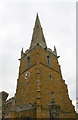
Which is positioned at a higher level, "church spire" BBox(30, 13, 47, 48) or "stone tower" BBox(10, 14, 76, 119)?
"church spire" BBox(30, 13, 47, 48)

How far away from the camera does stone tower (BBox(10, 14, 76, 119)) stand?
27578mm

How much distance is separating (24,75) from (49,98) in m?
8.12

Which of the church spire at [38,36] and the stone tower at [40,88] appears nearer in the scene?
the stone tower at [40,88]

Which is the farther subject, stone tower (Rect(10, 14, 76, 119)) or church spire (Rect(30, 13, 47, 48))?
church spire (Rect(30, 13, 47, 48))

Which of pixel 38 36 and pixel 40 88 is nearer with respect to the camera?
pixel 40 88

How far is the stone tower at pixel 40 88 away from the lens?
2758cm

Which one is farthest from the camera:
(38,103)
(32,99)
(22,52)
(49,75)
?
(22,52)

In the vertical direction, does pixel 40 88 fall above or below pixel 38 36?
below

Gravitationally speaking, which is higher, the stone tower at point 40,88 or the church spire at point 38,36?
the church spire at point 38,36

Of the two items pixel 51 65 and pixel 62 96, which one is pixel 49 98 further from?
pixel 51 65

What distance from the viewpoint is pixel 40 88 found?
2880 cm

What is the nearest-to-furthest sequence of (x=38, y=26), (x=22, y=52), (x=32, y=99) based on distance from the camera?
1. (x=32, y=99)
2. (x=22, y=52)
3. (x=38, y=26)

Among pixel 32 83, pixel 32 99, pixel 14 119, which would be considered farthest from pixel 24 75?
pixel 14 119

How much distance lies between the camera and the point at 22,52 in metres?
40.5
